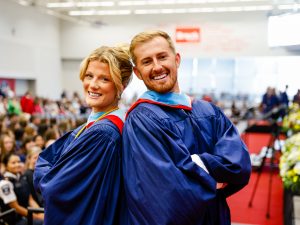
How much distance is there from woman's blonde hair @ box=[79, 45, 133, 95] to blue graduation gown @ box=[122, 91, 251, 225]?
16cm

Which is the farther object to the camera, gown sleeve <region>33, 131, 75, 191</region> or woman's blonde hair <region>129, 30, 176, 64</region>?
gown sleeve <region>33, 131, 75, 191</region>

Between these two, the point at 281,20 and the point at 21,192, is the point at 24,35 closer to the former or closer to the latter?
the point at 21,192

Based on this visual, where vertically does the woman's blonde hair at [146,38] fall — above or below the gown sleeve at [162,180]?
above

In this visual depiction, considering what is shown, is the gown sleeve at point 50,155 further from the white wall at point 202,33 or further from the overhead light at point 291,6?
the white wall at point 202,33

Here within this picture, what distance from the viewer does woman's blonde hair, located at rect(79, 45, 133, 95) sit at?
5.52ft

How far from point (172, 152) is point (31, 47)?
694 inches

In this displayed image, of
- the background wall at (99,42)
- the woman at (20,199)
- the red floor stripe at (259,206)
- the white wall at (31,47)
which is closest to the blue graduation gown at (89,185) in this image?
the woman at (20,199)

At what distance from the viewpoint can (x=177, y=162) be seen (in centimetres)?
142

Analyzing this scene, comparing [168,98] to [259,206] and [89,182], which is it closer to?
[89,182]

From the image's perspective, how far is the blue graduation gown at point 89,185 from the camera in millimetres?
1515

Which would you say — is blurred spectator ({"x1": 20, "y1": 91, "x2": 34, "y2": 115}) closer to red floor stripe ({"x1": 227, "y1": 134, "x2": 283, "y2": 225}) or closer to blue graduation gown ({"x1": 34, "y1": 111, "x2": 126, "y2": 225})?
red floor stripe ({"x1": 227, "y1": 134, "x2": 283, "y2": 225})

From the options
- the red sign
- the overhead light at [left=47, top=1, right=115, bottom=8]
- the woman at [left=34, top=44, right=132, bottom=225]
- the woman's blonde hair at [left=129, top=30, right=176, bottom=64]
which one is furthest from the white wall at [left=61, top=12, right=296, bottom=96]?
the woman at [left=34, top=44, right=132, bottom=225]

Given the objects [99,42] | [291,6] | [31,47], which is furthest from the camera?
[99,42]

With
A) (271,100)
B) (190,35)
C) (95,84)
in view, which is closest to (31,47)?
(190,35)
